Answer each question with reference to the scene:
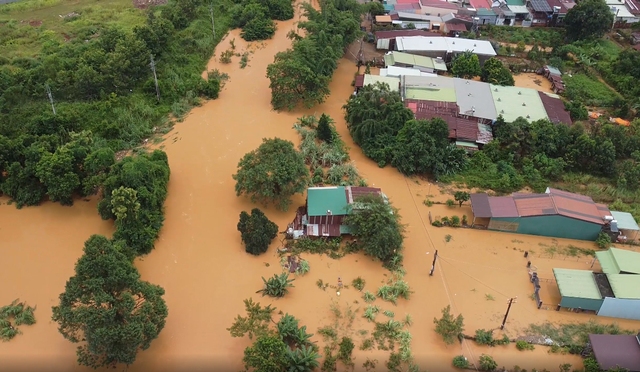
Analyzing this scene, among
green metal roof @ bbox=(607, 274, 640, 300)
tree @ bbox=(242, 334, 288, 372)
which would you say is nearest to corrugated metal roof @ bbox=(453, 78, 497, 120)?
green metal roof @ bbox=(607, 274, 640, 300)

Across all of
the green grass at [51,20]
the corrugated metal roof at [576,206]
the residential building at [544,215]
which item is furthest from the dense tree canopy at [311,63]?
the green grass at [51,20]

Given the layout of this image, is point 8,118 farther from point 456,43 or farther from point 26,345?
point 456,43

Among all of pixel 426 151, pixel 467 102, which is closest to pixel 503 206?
pixel 426 151

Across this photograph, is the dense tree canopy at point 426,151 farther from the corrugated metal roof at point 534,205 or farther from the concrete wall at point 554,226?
the concrete wall at point 554,226

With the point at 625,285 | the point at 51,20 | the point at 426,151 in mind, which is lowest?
the point at 625,285

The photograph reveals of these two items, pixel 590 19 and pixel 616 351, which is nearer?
pixel 616 351

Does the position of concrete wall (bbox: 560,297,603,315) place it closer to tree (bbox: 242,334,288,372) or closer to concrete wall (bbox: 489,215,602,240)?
concrete wall (bbox: 489,215,602,240)

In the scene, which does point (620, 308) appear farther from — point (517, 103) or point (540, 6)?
point (540, 6)
